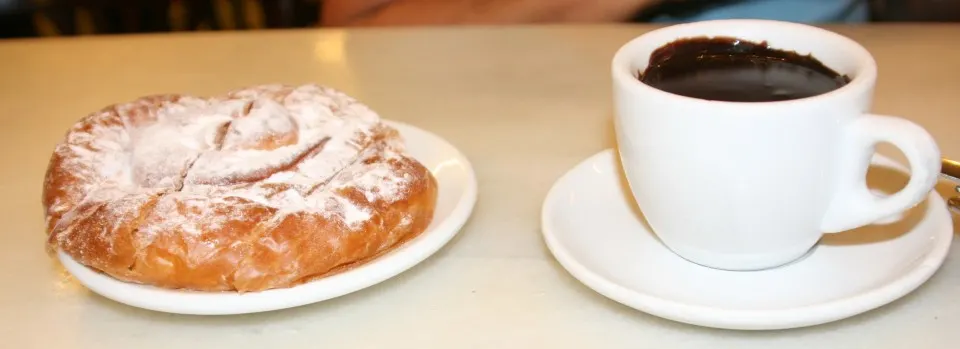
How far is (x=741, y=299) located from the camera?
2.04 feet

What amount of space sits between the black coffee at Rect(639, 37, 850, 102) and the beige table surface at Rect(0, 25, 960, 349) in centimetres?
17

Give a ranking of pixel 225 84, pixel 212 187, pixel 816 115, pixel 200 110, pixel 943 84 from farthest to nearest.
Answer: pixel 225 84
pixel 943 84
pixel 200 110
pixel 212 187
pixel 816 115

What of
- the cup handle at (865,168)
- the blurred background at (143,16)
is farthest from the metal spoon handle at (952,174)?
the blurred background at (143,16)

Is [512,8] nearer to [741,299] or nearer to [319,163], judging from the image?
[319,163]

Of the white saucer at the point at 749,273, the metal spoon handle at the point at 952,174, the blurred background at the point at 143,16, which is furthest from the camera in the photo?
the blurred background at the point at 143,16

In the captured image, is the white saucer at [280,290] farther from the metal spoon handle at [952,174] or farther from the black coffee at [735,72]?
the metal spoon handle at [952,174]

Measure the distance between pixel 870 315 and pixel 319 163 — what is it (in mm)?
446

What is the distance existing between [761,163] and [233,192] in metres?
0.40

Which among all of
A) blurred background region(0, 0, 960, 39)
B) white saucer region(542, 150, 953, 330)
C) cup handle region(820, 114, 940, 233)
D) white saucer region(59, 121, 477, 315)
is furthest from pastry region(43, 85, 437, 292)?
blurred background region(0, 0, 960, 39)

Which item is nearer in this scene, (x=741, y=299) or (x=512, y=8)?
(x=741, y=299)

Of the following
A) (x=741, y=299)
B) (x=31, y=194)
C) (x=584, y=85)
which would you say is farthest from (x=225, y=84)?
(x=741, y=299)

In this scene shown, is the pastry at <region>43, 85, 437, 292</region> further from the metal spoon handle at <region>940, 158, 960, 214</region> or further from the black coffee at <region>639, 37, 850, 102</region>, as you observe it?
the metal spoon handle at <region>940, 158, 960, 214</region>

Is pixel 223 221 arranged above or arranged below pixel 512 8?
above

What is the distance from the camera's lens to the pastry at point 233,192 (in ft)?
2.09
